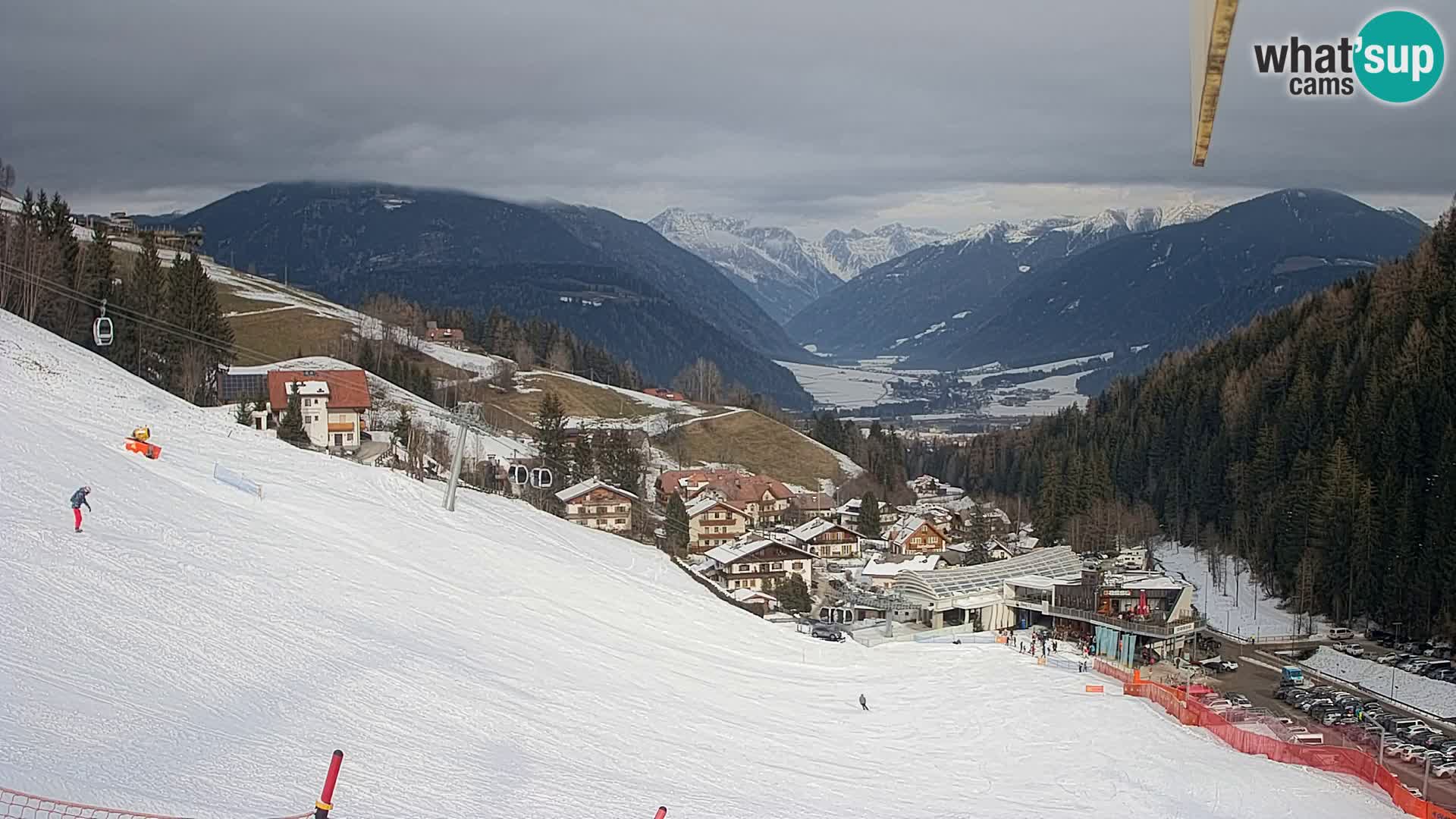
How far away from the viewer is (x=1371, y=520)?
5169 centimetres

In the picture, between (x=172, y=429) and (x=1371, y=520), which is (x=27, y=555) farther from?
(x=1371, y=520)

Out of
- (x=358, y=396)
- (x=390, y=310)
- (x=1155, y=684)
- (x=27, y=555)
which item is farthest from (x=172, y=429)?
(x=390, y=310)

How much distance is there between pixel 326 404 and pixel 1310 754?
5473 cm

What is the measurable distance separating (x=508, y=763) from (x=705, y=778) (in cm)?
251

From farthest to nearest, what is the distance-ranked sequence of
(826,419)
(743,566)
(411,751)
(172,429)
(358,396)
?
(826,419)
(358,396)
(743,566)
(172,429)
(411,751)

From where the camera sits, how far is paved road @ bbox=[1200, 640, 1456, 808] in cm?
2544

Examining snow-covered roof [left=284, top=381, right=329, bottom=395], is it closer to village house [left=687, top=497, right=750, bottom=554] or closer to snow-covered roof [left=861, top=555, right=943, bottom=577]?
village house [left=687, top=497, right=750, bottom=554]

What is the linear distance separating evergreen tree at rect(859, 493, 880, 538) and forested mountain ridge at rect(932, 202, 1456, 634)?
38.1ft

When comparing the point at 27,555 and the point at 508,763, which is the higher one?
the point at 27,555

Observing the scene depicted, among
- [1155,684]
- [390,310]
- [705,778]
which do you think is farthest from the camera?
[390,310]

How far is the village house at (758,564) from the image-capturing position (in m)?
57.2

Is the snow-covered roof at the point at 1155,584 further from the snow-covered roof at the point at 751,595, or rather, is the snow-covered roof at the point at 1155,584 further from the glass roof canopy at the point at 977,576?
the snow-covered roof at the point at 751,595

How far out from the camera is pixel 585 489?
66.3 meters

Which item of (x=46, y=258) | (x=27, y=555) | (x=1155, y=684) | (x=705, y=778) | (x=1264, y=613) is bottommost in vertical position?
(x=1264, y=613)
